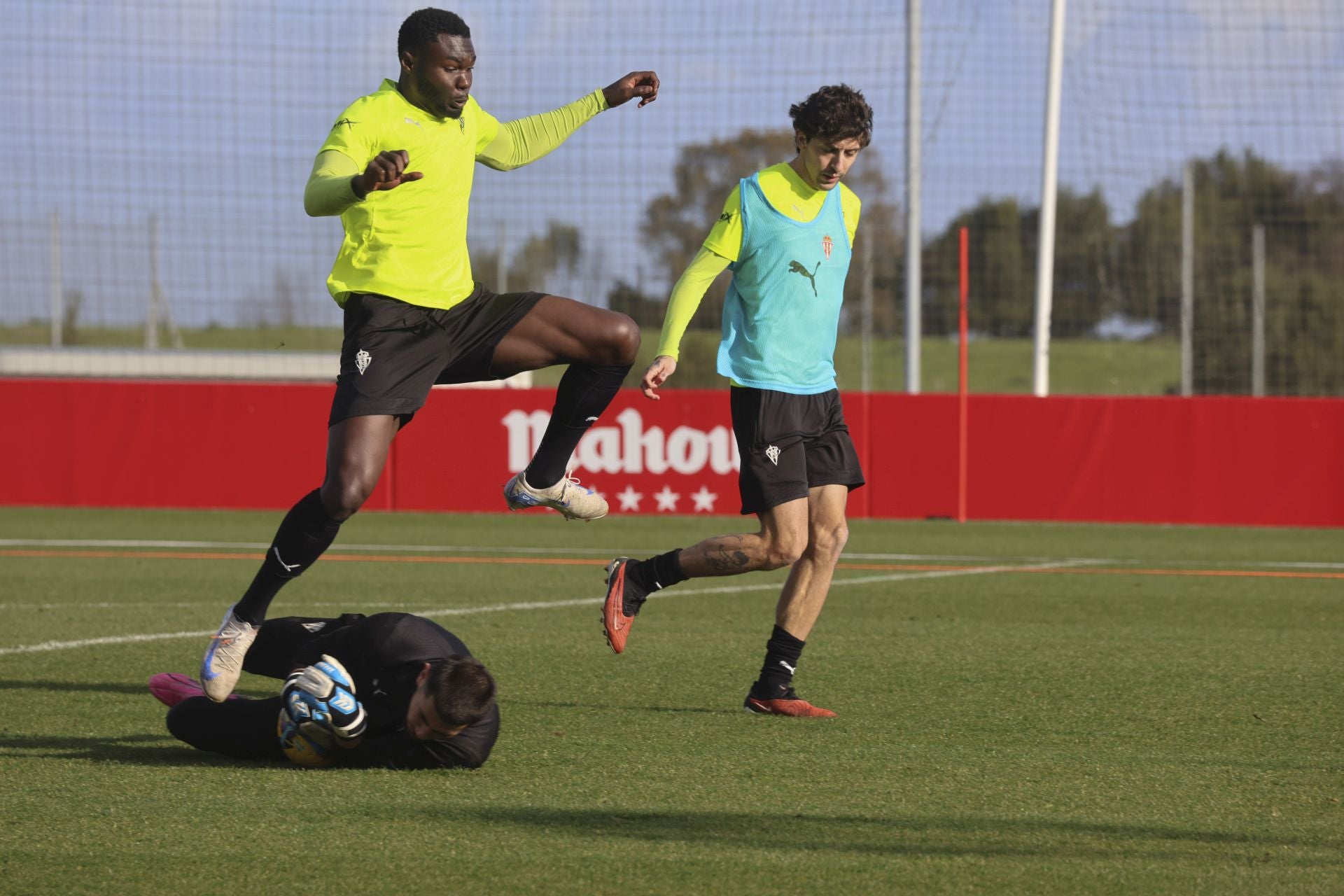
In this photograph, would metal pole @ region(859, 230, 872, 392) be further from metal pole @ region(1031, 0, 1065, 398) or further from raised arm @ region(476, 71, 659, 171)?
raised arm @ region(476, 71, 659, 171)

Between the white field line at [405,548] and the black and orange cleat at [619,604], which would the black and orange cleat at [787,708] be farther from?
the white field line at [405,548]

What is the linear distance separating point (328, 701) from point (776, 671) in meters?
1.83

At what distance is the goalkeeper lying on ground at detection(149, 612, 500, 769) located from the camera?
4.62 metres

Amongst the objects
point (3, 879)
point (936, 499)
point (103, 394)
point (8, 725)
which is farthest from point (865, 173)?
point (3, 879)

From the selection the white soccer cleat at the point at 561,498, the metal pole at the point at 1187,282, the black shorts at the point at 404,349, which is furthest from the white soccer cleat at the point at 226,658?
the metal pole at the point at 1187,282

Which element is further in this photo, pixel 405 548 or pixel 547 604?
pixel 405 548

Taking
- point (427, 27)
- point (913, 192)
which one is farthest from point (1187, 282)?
point (427, 27)

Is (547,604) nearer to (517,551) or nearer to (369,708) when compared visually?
(517,551)

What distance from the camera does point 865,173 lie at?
A: 17.9 meters

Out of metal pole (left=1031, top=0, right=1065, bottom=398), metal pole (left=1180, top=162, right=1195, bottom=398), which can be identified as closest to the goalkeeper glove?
metal pole (left=1031, top=0, right=1065, bottom=398)

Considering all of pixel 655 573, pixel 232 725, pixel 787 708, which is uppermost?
pixel 655 573

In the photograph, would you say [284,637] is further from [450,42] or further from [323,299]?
[323,299]

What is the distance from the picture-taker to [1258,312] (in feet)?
64.6

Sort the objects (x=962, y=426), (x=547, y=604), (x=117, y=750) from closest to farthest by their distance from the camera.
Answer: (x=117, y=750) → (x=547, y=604) → (x=962, y=426)
